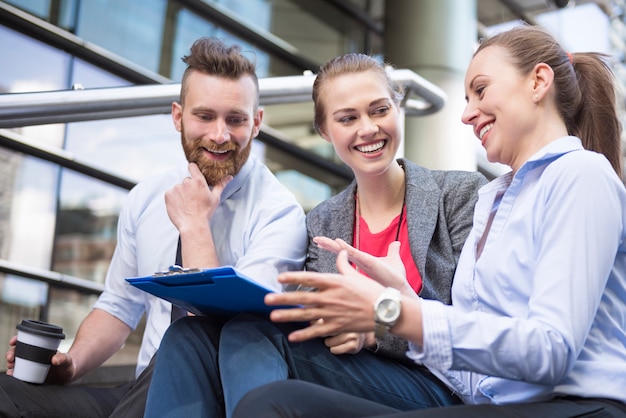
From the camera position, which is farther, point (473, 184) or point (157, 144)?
point (157, 144)

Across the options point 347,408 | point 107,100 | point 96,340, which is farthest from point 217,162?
point 347,408

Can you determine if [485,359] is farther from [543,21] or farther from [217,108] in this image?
[543,21]

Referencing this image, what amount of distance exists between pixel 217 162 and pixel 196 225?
27 cm

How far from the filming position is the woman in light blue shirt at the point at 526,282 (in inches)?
42.7

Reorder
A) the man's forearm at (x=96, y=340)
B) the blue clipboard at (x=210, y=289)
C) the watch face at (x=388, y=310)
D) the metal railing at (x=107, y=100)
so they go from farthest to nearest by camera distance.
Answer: the man's forearm at (x=96, y=340) → the metal railing at (x=107, y=100) → the blue clipboard at (x=210, y=289) → the watch face at (x=388, y=310)

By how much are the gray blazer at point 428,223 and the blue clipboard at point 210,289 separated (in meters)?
0.36

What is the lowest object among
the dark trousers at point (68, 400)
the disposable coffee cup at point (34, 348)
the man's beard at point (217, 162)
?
the dark trousers at point (68, 400)

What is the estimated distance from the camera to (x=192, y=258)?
5.99 ft

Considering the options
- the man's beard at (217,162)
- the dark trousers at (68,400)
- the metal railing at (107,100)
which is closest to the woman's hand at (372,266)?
the dark trousers at (68,400)

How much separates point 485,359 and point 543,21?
842 centimetres

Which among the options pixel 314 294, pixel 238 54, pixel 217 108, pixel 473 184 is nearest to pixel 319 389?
pixel 314 294

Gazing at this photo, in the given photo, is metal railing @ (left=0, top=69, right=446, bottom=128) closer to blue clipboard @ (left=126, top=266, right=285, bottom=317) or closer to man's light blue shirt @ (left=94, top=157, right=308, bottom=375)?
man's light blue shirt @ (left=94, top=157, right=308, bottom=375)

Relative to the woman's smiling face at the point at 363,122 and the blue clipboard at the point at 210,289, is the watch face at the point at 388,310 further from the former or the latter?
the woman's smiling face at the point at 363,122

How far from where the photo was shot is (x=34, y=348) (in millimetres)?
1854
